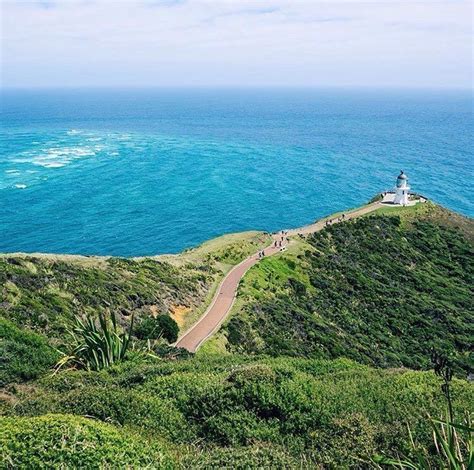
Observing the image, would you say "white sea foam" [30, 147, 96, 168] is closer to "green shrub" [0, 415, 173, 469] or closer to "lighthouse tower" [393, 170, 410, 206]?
"lighthouse tower" [393, 170, 410, 206]

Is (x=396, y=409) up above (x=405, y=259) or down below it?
above

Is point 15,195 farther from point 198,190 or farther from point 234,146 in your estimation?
point 234,146

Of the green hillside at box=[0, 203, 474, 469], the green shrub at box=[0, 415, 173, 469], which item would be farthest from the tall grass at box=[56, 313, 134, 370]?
the green shrub at box=[0, 415, 173, 469]

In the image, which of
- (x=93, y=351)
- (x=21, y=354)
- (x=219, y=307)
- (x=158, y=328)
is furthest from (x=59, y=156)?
(x=93, y=351)

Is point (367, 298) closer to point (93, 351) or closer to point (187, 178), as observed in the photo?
point (93, 351)

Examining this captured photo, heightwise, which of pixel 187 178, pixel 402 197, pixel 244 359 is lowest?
pixel 244 359

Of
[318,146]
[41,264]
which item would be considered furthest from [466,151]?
[41,264]
